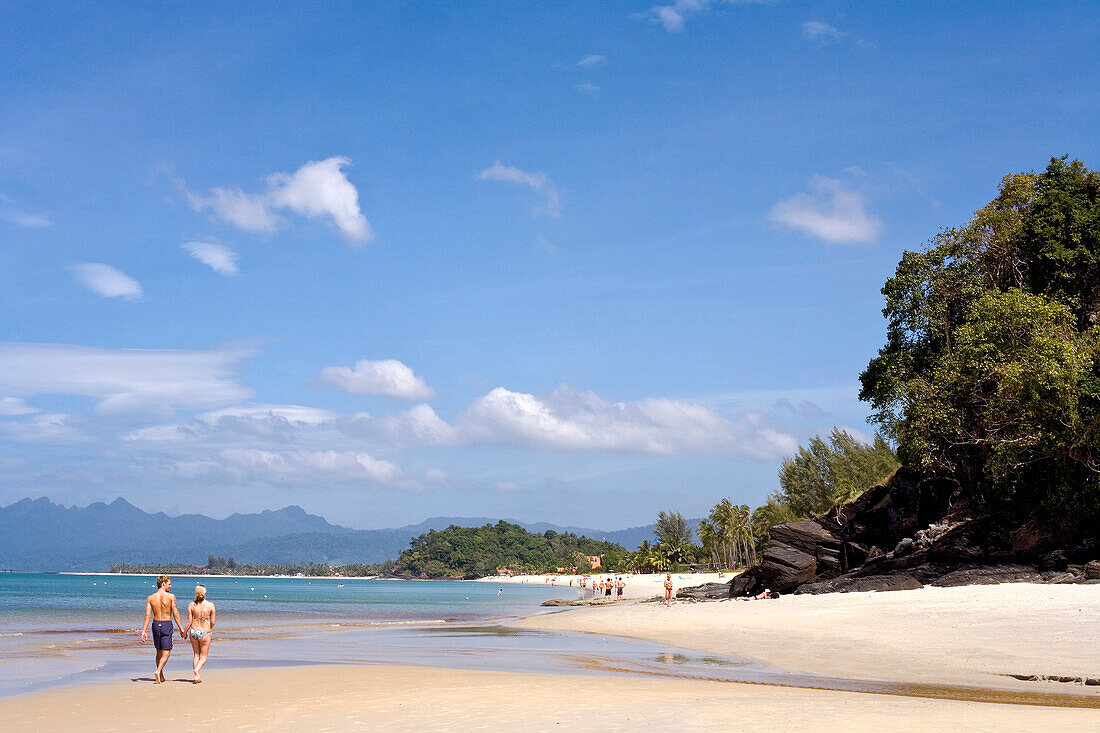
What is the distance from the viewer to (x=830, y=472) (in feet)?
281

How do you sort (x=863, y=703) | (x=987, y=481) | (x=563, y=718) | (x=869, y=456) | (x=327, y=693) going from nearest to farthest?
(x=563, y=718), (x=863, y=703), (x=327, y=693), (x=987, y=481), (x=869, y=456)

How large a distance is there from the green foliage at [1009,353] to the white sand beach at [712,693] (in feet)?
31.3

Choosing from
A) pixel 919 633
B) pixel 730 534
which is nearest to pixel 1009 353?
pixel 919 633

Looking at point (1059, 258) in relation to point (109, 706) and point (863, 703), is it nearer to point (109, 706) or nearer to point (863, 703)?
point (863, 703)

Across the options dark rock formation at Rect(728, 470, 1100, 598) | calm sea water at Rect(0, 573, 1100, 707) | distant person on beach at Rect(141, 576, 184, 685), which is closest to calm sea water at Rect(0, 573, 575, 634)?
calm sea water at Rect(0, 573, 1100, 707)

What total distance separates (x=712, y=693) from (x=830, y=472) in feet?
248

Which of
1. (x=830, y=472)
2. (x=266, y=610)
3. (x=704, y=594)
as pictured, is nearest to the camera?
(x=704, y=594)

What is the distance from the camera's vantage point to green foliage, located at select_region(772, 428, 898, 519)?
75.3 m

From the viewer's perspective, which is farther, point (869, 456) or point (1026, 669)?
point (869, 456)

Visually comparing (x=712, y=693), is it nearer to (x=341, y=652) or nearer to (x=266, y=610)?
(x=341, y=652)

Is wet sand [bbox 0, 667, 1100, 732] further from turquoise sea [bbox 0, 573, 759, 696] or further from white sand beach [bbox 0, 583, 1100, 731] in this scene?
turquoise sea [bbox 0, 573, 759, 696]

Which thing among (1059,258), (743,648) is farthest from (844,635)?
(1059,258)

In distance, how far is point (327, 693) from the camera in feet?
50.4

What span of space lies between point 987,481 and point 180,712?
3654 cm
